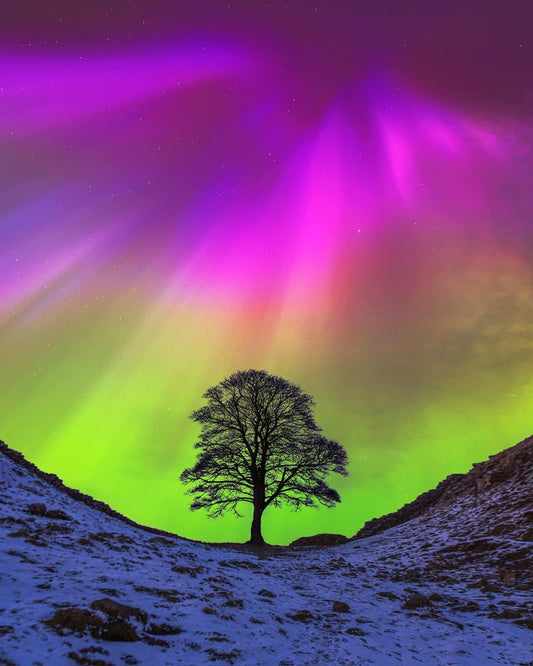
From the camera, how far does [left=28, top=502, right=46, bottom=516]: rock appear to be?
33.7ft

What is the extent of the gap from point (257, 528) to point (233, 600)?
20.1 m

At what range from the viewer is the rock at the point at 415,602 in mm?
8394

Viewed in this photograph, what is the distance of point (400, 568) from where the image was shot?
1270 centimetres

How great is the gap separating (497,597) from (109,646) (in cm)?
919

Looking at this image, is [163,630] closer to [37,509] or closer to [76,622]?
[76,622]

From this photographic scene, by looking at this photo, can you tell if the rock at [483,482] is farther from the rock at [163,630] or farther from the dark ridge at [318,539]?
the rock at [163,630]

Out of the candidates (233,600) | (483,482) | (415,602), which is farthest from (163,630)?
(483,482)

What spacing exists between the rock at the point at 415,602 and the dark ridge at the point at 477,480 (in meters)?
11.7

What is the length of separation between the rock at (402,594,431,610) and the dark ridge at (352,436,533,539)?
11.7 meters

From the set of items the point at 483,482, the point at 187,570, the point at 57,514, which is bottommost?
the point at 187,570

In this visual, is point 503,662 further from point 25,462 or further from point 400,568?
point 25,462

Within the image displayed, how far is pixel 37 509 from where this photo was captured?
10422mm

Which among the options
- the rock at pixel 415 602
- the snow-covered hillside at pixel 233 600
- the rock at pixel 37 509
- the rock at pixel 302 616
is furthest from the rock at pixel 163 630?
the rock at pixel 37 509

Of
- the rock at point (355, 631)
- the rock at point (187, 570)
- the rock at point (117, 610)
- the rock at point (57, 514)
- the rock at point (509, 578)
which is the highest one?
the rock at point (57, 514)
